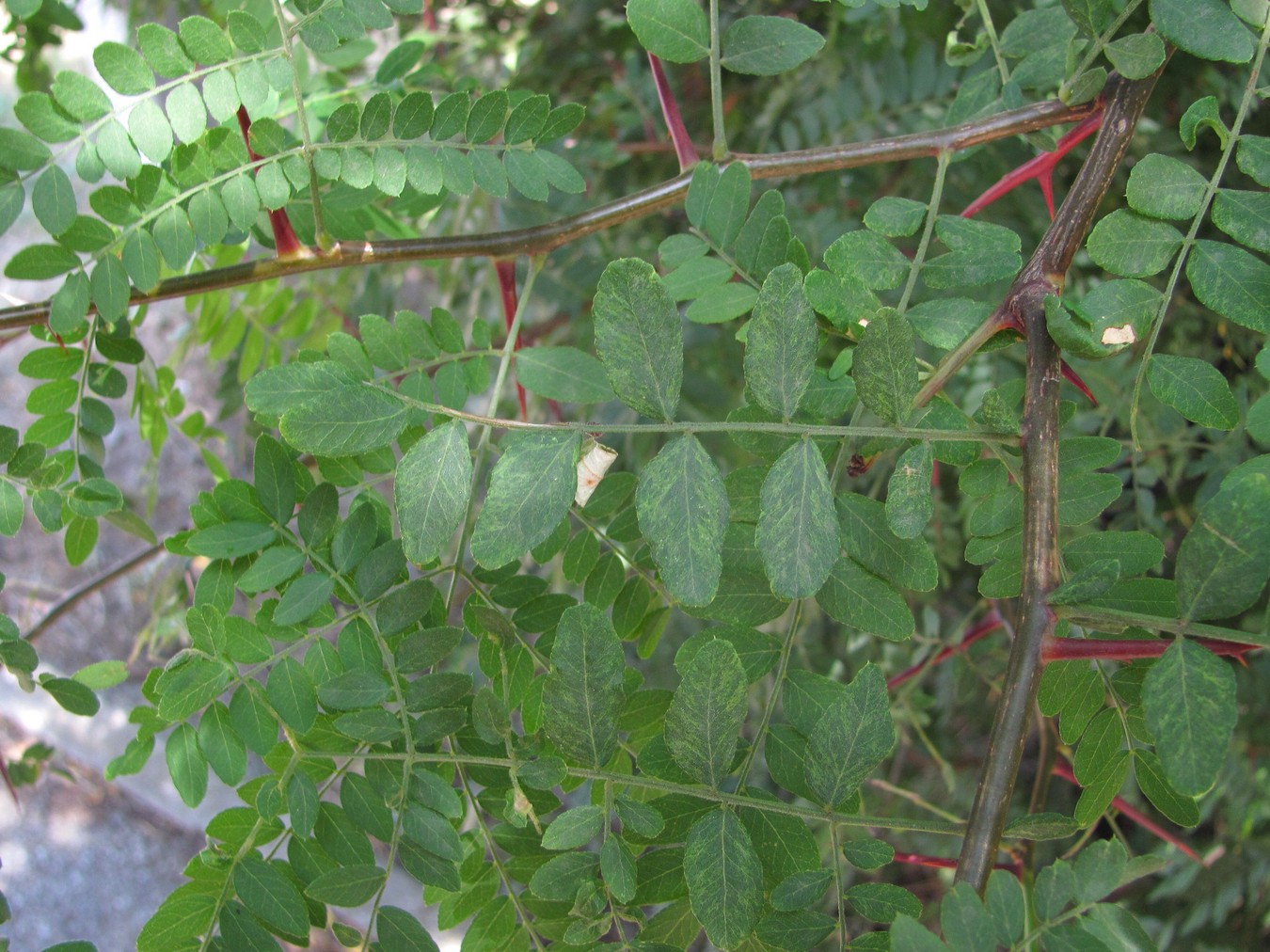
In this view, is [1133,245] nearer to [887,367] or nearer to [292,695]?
[887,367]

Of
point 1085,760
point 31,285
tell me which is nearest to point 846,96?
point 1085,760

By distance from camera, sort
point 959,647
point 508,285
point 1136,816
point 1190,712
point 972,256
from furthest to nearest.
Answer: point 959,647, point 1136,816, point 508,285, point 972,256, point 1190,712

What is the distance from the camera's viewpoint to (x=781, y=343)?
1.44 ft

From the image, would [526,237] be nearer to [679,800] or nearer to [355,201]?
[355,201]

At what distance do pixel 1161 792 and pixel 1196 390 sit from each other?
21cm

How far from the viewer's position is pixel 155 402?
86 cm

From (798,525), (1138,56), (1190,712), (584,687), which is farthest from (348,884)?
(1138,56)

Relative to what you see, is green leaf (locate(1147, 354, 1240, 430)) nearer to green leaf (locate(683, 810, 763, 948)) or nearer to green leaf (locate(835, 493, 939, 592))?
green leaf (locate(835, 493, 939, 592))

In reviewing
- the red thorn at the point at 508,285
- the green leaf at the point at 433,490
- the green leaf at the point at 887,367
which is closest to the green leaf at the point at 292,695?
the green leaf at the point at 433,490

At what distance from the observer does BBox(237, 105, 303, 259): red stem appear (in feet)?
2.01

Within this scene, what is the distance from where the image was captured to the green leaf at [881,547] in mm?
499

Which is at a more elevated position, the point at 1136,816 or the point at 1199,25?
the point at 1199,25

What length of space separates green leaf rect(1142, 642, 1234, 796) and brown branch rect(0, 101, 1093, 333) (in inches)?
13.6

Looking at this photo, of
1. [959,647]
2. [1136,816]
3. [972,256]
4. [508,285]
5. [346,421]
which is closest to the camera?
[346,421]
